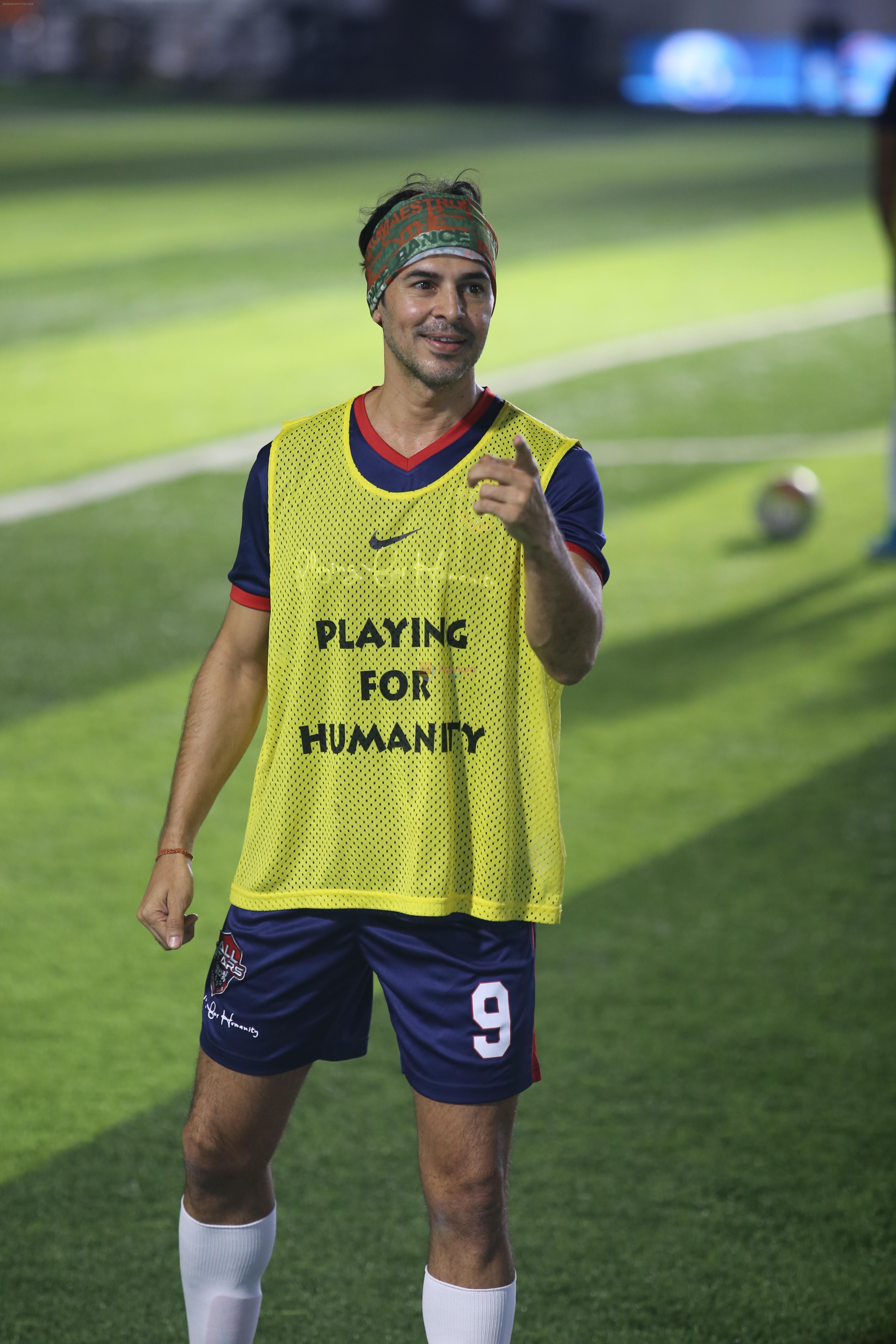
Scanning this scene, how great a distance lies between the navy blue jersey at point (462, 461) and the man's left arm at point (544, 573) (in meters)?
0.05

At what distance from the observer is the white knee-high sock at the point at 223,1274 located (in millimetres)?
2850

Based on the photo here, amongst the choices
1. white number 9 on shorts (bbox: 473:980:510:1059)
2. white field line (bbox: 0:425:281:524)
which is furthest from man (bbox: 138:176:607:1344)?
white field line (bbox: 0:425:281:524)

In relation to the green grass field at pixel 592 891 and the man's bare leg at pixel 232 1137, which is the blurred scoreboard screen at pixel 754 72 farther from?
the man's bare leg at pixel 232 1137

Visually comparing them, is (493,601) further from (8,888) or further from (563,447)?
(8,888)

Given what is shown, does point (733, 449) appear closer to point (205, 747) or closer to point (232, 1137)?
point (205, 747)

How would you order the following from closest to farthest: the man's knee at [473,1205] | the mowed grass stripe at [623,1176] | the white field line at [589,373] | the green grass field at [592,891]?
the man's knee at [473,1205], the mowed grass stripe at [623,1176], the green grass field at [592,891], the white field line at [589,373]

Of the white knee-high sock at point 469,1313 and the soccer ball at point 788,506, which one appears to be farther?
the soccer ball at point 788,506

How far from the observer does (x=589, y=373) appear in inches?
545

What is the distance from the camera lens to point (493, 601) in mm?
2678

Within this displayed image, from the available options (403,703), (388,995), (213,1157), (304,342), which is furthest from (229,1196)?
(304,342)

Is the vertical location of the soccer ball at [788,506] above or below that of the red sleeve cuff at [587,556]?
below

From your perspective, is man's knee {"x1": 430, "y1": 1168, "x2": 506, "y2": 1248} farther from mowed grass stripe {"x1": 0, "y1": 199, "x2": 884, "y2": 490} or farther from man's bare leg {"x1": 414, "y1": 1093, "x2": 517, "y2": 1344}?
mowed grass stripe {"x1": 0, "y1": 199, "x2": 884, "y2": 490}

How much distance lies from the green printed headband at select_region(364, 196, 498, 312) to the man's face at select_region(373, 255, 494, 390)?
0.01 metres

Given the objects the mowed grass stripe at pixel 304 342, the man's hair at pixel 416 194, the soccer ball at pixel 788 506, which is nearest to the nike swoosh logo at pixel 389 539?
the man's hair at pixel 416 194
